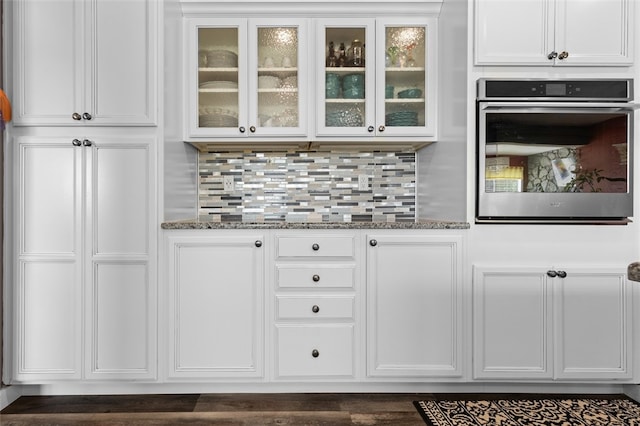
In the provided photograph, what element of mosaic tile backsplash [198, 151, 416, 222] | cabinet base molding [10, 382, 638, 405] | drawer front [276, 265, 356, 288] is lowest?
cabinet base molding [10, 382, 638, 405]

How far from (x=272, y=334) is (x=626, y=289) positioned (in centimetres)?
167

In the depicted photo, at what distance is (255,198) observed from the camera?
2.70 m

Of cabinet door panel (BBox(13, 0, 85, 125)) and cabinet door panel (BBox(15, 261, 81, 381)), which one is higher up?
cabinet door panel (BBox(13, 0, 85, 125))

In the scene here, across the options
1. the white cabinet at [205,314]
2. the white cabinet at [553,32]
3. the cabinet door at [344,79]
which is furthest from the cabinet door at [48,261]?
the white cabinet at [553,32]

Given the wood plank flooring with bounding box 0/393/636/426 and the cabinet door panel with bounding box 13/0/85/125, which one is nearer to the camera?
the wood plank flooring with bounding box 0/393/636/426

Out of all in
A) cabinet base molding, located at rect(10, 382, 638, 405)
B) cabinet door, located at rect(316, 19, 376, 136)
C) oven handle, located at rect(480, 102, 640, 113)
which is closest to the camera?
oven handle, located at rect(480, 102, 640, 113)

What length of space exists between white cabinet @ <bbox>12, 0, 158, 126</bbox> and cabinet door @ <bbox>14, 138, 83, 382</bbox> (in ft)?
0.65

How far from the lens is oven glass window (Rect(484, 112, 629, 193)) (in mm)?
1975

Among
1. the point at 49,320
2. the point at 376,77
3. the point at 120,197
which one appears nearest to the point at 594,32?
the point at 376,77

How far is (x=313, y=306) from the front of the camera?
80.0 inches

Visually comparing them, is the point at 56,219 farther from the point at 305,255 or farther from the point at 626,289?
the point at 626,289

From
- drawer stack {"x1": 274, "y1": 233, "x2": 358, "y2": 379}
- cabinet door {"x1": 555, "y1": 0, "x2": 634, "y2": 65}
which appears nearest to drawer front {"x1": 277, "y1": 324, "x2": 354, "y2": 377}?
drawer stack {"x1": 274, "y1": 233, "x2": 358, "y2": 379}

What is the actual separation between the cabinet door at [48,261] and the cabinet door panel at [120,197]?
0.28ft

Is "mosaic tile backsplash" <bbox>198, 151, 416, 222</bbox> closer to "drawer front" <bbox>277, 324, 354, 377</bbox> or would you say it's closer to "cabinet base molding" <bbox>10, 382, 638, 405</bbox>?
"drawer front" <bbox>277, 324, 354, 377</bbox>
